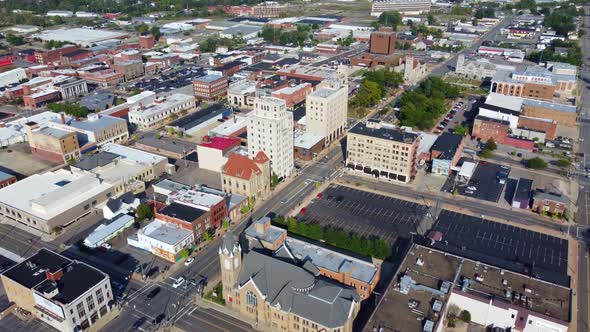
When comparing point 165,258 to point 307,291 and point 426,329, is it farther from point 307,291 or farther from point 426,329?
point 426,329

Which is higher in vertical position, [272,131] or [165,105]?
[272,131]

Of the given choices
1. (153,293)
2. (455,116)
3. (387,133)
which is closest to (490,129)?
(455,116)

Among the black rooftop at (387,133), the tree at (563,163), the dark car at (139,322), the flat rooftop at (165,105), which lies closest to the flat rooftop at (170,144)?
the flat rooftop at (165,105)

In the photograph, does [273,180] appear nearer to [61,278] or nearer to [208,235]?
[208,235]

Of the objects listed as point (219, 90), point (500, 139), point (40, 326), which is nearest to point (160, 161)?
point (40, 326)

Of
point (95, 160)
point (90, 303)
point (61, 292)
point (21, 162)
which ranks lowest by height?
point (90, 303)

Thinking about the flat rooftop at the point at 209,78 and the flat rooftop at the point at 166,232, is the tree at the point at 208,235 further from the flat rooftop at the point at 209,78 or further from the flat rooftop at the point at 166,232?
the flat rooftop at the point at 209,78
